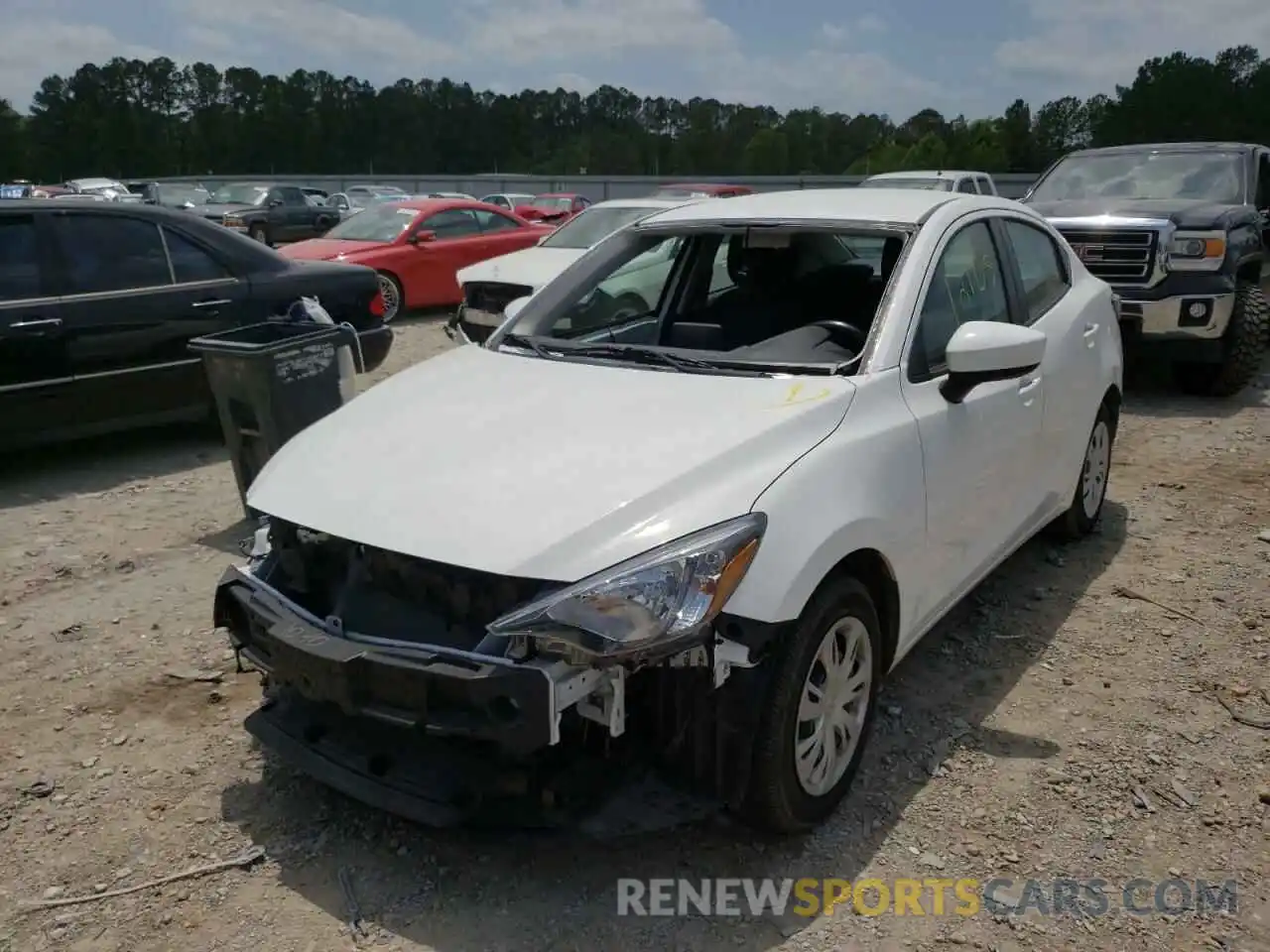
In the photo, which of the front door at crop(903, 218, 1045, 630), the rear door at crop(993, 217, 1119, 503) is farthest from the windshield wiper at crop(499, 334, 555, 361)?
the rear door at crop(993, 217, 1119, 503)

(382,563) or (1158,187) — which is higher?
(1158,187)

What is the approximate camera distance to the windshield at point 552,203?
1152 inches

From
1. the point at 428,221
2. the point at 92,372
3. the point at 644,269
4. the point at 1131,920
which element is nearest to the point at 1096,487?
the point at 644,269

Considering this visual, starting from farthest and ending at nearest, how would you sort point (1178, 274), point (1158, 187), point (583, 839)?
point (1158, 187)
point (1178, 274)
point (583, 839)

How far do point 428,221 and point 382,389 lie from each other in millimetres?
9863

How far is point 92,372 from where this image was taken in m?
6.22

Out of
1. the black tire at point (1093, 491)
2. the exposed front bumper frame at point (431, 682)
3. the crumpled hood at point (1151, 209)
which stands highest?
the crumpled hood at point (1151, 209)

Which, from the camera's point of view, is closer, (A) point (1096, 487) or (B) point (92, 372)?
(A) point (1096, 487)

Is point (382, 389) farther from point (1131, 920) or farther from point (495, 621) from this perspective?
point (1131, 920)

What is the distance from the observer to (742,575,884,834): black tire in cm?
255

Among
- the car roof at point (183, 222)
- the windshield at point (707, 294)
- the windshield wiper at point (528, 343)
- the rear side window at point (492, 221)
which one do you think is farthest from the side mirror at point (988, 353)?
the rear side window at point (492, 221)

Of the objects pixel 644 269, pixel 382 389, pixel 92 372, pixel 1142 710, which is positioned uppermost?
pixel 644 269

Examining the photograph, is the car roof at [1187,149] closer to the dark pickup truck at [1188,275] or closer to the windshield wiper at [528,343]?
the dark pickup truck at [1188,275]

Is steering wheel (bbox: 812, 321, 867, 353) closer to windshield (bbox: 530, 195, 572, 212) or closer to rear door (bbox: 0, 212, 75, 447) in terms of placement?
rear door (bbox: 0, 212, 75, 447)
